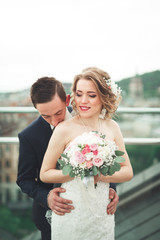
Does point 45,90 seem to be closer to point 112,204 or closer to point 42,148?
point 42,148

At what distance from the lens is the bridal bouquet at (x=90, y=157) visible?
1048mm

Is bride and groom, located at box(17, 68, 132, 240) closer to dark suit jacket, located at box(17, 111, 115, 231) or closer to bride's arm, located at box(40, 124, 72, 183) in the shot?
bride's arm, located at box(40, 124, 72, 183)

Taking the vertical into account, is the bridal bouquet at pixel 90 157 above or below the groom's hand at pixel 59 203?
above

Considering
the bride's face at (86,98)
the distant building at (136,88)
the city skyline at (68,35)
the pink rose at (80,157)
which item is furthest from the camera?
the distant building at (136,88)

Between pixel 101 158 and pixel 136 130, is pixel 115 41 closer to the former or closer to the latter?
pixel 136 130

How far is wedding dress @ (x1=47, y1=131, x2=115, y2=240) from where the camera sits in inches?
48.4

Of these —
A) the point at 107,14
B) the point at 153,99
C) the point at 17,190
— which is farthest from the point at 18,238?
the point at 107,14

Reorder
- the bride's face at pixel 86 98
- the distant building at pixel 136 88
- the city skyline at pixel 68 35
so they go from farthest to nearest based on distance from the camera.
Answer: the distant building at pixel 136 88, the city skyline at pixel 68 35, the bride's face at pixel 86 98

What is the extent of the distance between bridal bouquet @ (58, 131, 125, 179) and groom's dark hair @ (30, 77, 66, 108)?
32 cm

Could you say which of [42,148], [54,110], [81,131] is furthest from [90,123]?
[42,148]

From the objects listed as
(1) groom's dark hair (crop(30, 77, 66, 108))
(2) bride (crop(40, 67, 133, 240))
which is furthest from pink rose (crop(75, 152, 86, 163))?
(1) groom's dark hair (crop(30, 77, 66, 108))

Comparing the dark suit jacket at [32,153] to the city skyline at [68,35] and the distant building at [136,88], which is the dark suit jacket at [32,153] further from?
the distant building at [136,88]

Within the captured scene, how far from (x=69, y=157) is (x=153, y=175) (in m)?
1.82

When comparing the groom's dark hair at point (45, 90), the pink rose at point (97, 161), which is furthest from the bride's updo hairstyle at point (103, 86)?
the pink rose at point (97, 161)
